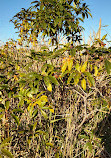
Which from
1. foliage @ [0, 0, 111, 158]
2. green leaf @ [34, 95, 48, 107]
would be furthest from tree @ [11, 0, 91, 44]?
green leaf @ [34, 95, 48, 107]

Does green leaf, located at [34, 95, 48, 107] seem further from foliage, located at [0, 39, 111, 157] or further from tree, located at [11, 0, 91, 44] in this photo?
tree, located at [11, 0, 91, 44]

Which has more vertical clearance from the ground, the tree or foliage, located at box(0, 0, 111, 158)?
the tree

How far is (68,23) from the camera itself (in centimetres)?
232

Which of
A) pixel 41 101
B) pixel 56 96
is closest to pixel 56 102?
pixel 56 96

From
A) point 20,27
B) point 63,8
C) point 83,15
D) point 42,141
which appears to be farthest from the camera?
point 20,27

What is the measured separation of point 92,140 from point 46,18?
171 cm

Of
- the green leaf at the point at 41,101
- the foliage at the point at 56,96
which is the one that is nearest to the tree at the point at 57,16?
the foliage at the point at 56,96

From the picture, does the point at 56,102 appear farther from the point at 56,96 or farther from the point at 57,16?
the point at 57,16

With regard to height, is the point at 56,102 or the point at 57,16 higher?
the point at 57,16

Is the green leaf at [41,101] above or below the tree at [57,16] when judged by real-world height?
below

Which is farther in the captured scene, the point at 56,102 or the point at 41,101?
the point at 56,102

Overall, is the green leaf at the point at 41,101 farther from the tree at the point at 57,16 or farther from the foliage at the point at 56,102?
the tree at the point at 57,16

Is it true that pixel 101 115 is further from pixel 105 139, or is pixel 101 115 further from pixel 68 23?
pixel 68 23

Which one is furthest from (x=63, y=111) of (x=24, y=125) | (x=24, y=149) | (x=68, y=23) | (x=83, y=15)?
(x=83, y=15)
